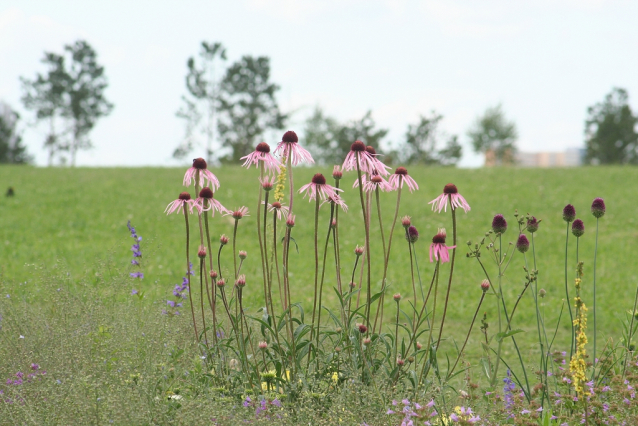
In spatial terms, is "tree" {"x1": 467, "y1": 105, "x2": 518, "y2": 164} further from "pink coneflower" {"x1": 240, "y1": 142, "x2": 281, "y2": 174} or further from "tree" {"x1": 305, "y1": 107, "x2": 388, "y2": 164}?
"pink coneflower" {"x1": 240, "y1": 142, "x2": 281, "y2": 174}

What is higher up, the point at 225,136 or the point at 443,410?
the point at 225,136

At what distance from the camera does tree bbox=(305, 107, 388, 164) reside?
31542 mm

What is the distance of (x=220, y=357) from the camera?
2.98m

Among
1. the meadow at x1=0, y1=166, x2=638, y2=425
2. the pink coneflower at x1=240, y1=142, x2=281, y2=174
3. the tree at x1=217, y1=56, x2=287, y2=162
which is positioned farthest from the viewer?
the tree at x1=217, y1=56, x2=287, y2=162

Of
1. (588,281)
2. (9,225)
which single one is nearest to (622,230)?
(588,281)

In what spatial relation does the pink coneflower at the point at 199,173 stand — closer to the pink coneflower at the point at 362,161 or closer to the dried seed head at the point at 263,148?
the dried seed head at the point at 263,148

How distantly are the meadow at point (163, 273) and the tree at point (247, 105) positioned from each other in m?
13.0

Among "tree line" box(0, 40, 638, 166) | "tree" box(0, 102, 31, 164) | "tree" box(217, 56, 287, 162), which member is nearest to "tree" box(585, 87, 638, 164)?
"tree line" box(0, 40, 638, 166)

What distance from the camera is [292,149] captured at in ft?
8.91

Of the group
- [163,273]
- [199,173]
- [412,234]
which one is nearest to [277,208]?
[199,173]

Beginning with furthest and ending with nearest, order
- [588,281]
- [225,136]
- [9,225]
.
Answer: [225,136] < [9,225] < [588,281]

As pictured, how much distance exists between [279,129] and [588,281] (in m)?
25.7

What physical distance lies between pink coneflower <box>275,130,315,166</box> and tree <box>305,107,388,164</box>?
2891 cm

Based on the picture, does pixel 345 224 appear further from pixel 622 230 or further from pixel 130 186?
pixel 130 186
